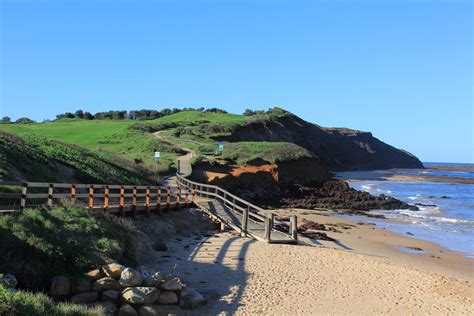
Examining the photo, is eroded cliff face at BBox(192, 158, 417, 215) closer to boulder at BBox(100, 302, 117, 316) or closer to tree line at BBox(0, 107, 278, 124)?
boulder at BBox(100, 302, 117, 316)

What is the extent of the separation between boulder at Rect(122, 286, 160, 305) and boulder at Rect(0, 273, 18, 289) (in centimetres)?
202

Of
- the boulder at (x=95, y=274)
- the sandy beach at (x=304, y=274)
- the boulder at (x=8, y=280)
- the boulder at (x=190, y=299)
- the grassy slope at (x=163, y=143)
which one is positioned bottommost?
the sandy beach at (x=304, y=274)

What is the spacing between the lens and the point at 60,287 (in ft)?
31.1

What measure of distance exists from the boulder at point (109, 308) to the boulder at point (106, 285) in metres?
0.50

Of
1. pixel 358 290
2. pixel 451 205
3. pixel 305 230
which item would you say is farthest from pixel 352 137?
pixel 358 290

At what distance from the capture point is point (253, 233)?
67.3ft

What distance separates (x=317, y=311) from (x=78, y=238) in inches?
229

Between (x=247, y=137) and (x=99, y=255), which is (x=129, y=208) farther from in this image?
(x=247, y=137)

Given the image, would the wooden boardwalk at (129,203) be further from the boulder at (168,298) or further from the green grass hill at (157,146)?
the boulder at (168,298)

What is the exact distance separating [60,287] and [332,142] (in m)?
132

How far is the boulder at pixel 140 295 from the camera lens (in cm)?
958

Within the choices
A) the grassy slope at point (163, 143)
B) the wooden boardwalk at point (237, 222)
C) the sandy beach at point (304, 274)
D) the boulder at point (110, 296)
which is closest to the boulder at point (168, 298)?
the sandy beach at point (304, 274)

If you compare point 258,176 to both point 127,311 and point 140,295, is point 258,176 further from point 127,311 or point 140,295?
point 127,311

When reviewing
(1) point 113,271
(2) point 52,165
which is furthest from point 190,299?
(2) point 52,165
